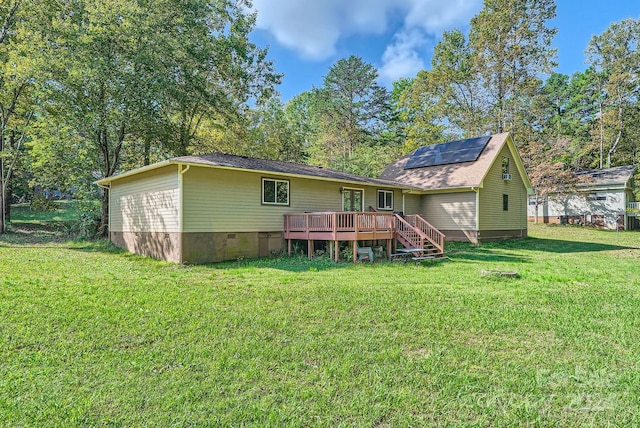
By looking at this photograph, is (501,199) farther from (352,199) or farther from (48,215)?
(48,215)

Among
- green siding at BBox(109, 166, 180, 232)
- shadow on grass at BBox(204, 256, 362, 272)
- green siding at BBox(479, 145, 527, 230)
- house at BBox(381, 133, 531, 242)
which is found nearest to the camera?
shadow on grass at BBox(204, 256, 362, 272)

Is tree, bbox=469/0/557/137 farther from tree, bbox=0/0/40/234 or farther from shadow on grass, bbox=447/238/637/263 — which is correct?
tree, bbox=0/0/40/234

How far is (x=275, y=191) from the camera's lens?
1248cm

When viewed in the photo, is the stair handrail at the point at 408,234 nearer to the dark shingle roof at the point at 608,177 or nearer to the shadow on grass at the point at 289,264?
the shadow on grass at the point at 289,264

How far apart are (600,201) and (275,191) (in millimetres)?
27739

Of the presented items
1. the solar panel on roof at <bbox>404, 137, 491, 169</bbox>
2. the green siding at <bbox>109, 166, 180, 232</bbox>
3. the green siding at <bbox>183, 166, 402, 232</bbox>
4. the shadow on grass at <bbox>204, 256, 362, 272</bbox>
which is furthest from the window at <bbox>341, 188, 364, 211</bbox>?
the green siding at <bbox>109, 166, 180, 232</bbox>

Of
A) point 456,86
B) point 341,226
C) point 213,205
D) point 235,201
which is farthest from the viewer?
point 456,86

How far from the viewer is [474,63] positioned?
27266 millimetres

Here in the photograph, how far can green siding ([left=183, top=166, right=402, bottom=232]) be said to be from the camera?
34.5 feet

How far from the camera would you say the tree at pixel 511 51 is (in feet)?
81.5

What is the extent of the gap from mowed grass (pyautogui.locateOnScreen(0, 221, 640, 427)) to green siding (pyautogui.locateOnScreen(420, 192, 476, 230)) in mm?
9523

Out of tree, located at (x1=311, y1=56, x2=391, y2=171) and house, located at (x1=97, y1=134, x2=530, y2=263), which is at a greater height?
tree, located at (x1=311, y1=56, x2=391, y2=171)

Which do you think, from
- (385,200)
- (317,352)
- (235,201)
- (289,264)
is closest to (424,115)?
(385,200)

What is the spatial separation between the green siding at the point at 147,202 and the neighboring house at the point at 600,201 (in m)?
27.3
